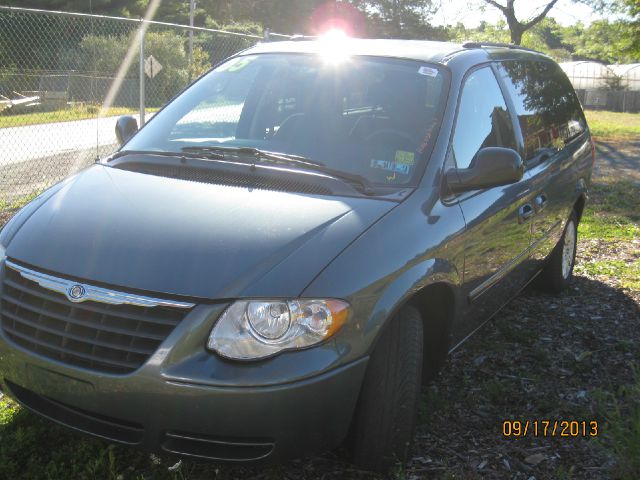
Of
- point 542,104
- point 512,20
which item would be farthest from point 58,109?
point 512,20

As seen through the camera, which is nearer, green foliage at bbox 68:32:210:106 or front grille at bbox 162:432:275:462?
front grille at bbox 162:432:275:462

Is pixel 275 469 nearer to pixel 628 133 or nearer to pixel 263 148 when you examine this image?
pixel 263 148

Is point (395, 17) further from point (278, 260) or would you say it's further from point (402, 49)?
point (278, 260)

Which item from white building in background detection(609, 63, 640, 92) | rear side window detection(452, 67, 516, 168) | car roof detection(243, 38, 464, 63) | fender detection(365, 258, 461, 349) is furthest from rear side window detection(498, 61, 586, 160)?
white building in background detection(609, 63, 640, 92)

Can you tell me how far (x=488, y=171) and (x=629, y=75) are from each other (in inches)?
1993

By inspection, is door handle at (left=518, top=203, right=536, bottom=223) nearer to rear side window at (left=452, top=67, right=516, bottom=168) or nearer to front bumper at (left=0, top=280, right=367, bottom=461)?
rear side window at (left=452, top=67, right=516, bottom=168)

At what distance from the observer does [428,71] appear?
12.5 ft

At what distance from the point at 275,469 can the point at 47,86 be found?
13015 millimetres

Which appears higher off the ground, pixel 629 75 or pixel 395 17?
pixel 395 17

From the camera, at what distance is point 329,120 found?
3.70m

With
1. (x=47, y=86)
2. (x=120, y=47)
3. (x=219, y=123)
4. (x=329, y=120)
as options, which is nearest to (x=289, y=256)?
(x=329, y=120)

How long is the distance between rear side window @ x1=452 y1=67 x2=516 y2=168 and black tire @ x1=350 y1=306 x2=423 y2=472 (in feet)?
3.44

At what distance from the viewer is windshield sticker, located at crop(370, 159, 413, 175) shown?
339 cm

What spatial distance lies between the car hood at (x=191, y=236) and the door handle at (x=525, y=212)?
142cm
